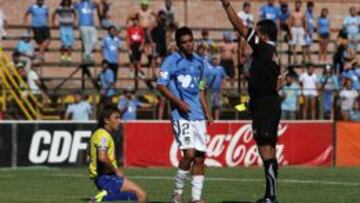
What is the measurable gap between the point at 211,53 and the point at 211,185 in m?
15.2

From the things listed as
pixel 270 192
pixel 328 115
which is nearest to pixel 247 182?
pixel 270 192

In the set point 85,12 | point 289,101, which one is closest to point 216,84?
point 289,101

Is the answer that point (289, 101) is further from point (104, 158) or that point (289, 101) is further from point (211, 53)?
point (104, 158)

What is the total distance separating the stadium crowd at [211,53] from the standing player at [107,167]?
1490 centimetres

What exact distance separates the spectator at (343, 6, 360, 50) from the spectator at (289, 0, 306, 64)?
144 cm

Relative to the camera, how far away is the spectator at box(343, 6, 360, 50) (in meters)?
38.0

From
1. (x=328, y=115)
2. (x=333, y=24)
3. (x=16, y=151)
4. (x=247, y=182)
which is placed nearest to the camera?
(x=247, y=182)

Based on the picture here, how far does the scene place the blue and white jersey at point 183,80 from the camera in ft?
51.3

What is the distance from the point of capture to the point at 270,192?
1557 centimetres

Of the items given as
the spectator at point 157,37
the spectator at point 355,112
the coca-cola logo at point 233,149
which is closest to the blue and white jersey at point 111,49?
the spectator at point 157,37

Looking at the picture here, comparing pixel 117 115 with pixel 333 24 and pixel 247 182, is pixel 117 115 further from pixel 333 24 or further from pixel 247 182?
pixel 333 24

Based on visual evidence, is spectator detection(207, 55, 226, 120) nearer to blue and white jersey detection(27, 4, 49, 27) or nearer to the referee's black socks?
blue and white jersey detection(27, 4, 49, 27)

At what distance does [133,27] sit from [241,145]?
21.6 ft

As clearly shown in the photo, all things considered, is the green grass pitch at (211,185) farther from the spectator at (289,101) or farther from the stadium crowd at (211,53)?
the stadium crowd at (211,53)
